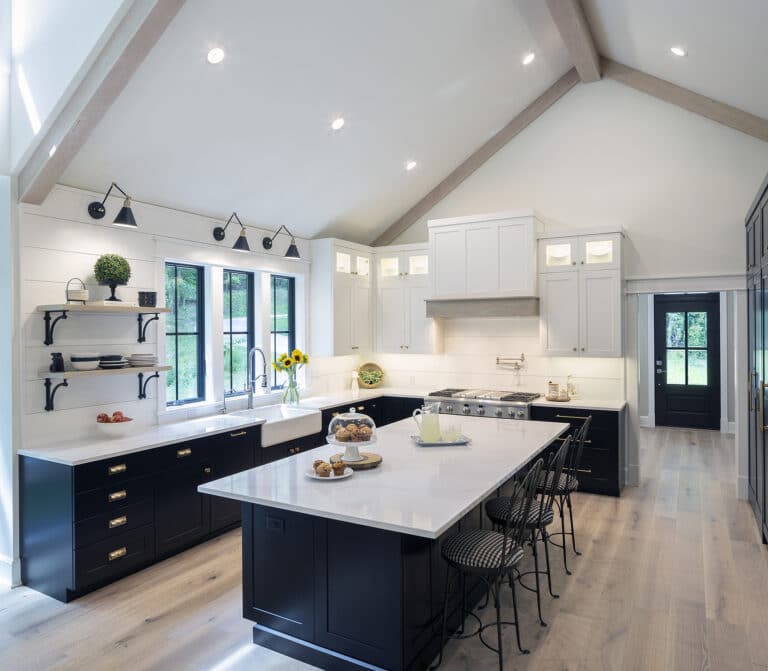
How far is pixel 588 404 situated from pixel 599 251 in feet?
4.88

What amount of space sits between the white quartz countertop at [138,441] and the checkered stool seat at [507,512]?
6.71 ft

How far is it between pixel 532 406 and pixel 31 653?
4.31 m

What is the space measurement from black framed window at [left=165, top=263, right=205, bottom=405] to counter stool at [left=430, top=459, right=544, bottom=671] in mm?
2911

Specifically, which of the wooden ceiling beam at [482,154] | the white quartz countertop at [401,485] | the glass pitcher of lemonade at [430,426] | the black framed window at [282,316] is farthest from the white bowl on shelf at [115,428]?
the wooden ceiling beam at [482,154]

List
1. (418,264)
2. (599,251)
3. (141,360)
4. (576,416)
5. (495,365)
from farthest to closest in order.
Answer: (418,264) → (495,365) → (599,251) → (576,416) → (141,360)

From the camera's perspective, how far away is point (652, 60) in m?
5.07

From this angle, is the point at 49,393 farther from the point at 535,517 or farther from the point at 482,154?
the point at 482,154

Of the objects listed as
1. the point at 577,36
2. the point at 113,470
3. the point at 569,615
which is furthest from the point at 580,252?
the point at 113,470

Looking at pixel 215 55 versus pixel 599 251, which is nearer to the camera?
pixel 215 55

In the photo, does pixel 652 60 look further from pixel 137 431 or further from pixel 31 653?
pixel 31 653

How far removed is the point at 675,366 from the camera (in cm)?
925

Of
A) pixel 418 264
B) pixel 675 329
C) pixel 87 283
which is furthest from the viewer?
pixel 675 329

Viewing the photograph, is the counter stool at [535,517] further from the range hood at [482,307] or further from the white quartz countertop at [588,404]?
the range hood at [482,307]

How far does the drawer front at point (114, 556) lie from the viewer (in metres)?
3.38
